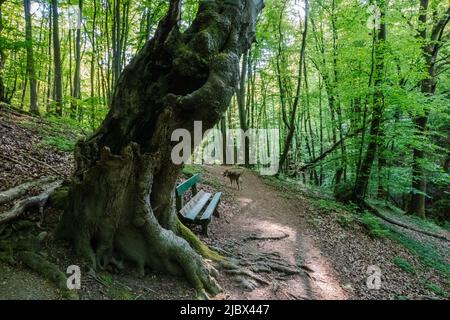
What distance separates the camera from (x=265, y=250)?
638 cm

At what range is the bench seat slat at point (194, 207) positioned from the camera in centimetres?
613

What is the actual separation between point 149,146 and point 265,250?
139 inches

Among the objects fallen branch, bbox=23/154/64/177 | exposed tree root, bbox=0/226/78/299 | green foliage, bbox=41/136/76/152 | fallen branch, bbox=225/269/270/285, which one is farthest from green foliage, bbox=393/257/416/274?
green foliage, bbox=41/136/76/152

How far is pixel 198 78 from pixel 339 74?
11.7 m

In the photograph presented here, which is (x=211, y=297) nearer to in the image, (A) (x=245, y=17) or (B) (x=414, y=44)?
(A) (x=245, y=17)

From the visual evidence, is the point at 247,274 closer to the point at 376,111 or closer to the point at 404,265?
the point at 404,265

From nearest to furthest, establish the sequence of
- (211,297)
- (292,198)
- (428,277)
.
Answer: (211,297) → (428,277) → (292,198)

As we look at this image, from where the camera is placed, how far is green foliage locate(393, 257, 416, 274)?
7445mm

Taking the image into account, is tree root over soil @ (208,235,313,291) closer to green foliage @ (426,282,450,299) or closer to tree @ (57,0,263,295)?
tree @ (57,0,263,295)

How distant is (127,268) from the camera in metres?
4.24

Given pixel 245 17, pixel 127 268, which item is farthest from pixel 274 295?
pixel 245 17

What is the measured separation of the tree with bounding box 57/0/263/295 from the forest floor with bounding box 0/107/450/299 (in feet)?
1.00

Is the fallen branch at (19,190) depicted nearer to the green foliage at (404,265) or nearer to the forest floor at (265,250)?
the forest floor at (265,250)

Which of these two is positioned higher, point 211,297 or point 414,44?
point 414,44
